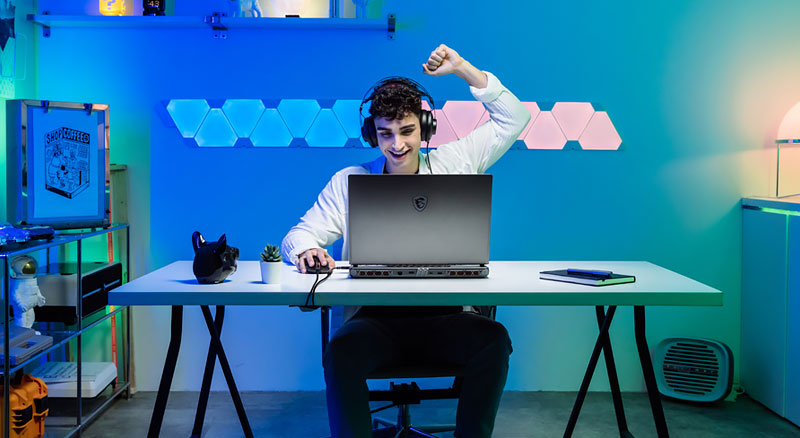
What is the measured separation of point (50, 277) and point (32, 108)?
2.15 feet

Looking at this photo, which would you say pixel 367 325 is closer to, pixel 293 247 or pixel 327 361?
pixel 327 361

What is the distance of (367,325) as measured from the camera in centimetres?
210

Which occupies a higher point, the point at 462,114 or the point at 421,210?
the point at 462,114

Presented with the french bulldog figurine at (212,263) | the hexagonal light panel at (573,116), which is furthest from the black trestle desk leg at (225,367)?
the hexagonal light panel at (573,116)

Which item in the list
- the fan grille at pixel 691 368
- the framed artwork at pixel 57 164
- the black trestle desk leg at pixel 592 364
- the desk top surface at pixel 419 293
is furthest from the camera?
the fan grille at pixel 691 368

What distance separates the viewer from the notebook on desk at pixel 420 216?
6.46 feet

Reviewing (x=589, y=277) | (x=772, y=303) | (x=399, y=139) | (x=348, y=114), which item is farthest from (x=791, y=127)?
(x=348, y=114)

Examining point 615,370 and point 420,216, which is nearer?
point 420,216

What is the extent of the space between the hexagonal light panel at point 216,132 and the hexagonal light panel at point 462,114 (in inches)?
39.3

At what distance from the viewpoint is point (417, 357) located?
2.15m

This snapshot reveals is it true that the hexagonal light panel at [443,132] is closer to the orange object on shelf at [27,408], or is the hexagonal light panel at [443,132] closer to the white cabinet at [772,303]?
the white cabinet at [772,303]

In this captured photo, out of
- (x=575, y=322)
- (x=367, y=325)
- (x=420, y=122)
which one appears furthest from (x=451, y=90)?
(x=367, y=325)

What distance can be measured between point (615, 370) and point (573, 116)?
1.27 meters

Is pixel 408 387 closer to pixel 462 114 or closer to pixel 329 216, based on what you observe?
pixel 329 216
